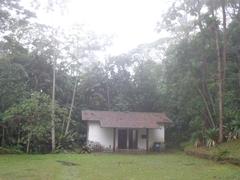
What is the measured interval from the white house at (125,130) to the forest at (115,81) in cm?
193

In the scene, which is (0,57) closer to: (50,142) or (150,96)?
(50,142)

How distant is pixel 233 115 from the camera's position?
21984 millimetres

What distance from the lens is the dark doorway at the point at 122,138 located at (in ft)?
89.4

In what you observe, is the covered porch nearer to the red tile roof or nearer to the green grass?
the red tile roof

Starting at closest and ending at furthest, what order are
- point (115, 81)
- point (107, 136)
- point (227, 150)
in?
1. point (227, 150)
2. point (107, 136)
3. point (115, 81)

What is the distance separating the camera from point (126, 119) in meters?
26.9

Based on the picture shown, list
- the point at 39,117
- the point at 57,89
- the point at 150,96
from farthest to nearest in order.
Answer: the point at 150,96 < the point at 57,89 < the point at 39,117

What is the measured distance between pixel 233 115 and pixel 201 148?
3.12 m

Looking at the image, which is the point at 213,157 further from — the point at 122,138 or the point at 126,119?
the point at 122,138

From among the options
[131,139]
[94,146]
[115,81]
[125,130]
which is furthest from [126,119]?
[115,81]

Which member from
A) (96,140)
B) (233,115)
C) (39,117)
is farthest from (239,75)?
(39,117)

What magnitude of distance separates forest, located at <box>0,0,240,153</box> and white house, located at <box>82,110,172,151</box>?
1935 millimetres

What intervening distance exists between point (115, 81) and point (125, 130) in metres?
8.19

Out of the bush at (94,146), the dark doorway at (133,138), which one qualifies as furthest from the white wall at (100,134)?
the dark doorway at (133,138)
